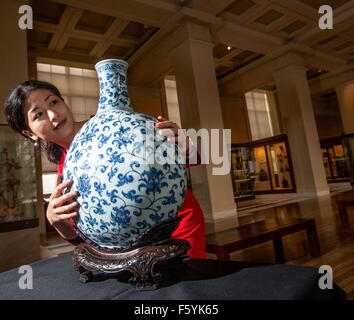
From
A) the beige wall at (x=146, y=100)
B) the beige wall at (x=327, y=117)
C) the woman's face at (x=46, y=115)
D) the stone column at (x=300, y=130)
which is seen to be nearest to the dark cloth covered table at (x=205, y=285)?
the woman's face at (x=46, y=115)

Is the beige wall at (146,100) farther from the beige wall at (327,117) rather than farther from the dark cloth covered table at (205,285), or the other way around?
the beige wall at (327,117)

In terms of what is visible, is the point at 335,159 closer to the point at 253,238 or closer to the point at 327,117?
the point at 327,117

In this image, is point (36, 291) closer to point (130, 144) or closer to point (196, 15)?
point (130, 144)

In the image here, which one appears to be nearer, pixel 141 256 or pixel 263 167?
pixel 141 256

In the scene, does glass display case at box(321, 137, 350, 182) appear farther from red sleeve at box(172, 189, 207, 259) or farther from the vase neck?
the vase neck

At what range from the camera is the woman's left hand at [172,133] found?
767 mm

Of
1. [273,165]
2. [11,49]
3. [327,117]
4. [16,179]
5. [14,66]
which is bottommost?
[16,179]

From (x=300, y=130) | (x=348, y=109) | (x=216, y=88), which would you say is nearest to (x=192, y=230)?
(x=216, y=88)

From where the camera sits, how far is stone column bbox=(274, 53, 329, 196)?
975 cm

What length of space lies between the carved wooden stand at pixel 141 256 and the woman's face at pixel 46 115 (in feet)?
1.22

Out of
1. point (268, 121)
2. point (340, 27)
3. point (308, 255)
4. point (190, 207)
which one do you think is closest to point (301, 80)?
point (340, 27)

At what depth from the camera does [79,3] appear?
6207 millimetres

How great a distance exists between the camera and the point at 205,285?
0.64 meters

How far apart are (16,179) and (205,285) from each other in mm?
4683
